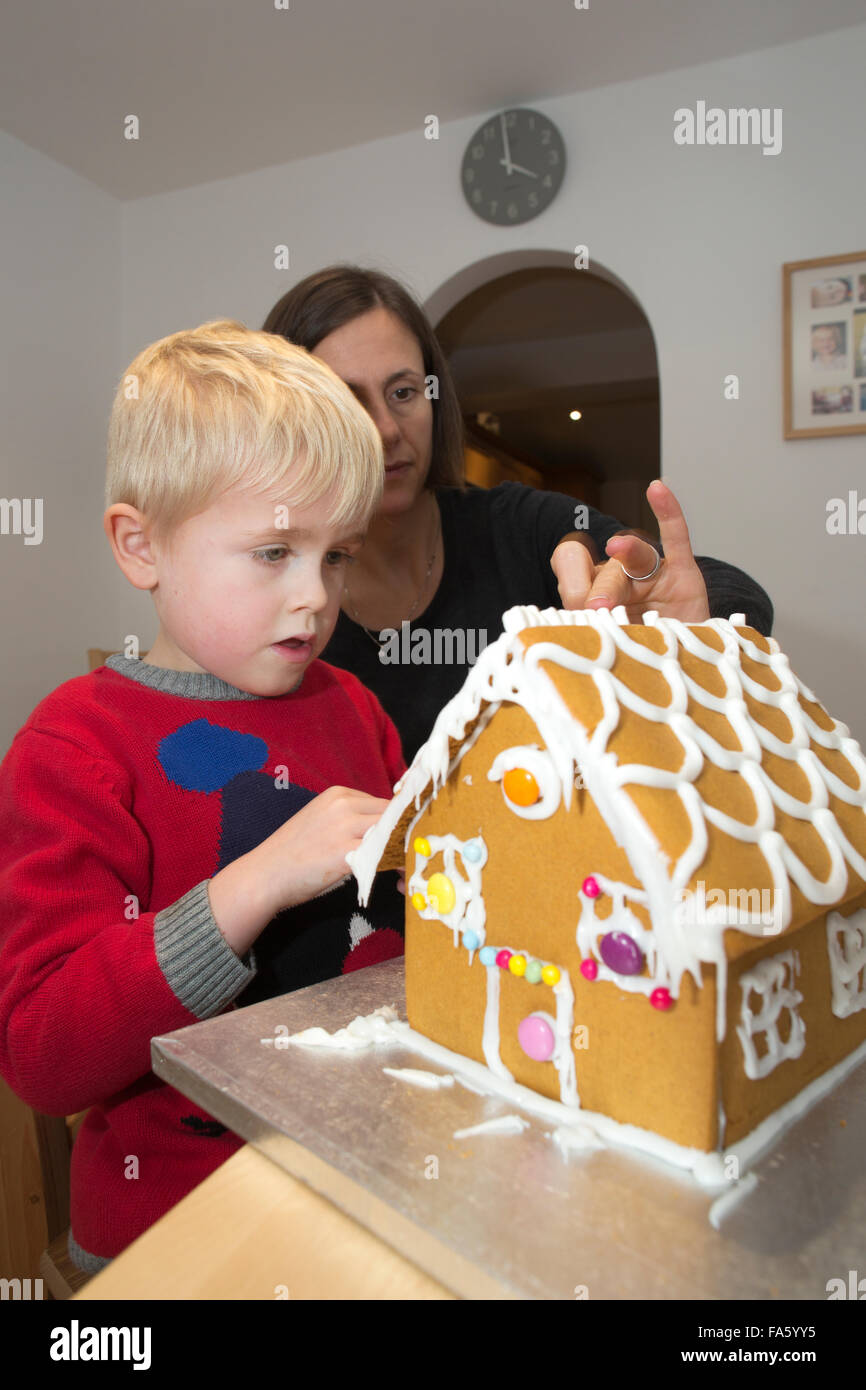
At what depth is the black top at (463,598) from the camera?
4.96 feet

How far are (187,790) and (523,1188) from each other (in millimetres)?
483

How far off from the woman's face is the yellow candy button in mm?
809

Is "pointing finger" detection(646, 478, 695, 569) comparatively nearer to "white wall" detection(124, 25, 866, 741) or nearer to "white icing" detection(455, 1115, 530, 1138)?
"white icing" detection(455, 1115, 530, 1138)

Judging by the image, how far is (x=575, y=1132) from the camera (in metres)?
0.53

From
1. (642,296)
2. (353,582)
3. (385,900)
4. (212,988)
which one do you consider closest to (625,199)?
(642,296)

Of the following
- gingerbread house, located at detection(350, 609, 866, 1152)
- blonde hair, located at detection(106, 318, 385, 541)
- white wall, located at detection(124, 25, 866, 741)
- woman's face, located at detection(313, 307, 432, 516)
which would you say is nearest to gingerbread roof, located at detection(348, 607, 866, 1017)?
gingerbread house, located at detection(350, 609, 866, 1152)

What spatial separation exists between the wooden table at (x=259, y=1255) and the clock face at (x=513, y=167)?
2.70m

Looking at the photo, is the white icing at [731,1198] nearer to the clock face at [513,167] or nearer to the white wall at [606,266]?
the white wall at [606,266]

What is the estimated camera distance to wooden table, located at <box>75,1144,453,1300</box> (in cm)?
45

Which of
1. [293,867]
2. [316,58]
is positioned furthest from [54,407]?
[293,867]

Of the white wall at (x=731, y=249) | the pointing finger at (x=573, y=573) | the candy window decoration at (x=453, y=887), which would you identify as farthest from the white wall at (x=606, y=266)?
the candy window decoration at (x=453, y=887)

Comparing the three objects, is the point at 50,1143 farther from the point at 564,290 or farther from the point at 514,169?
the point at 564,290

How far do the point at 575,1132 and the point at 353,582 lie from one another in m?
1.16

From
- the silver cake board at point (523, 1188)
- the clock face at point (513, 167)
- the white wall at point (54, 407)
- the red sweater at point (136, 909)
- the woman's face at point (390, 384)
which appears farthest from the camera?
the white wall at point (54, 407)
